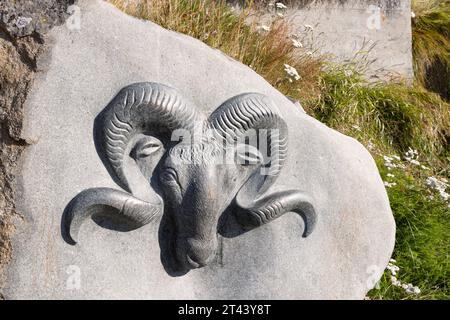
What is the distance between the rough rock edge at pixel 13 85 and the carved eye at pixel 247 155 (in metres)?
0.92

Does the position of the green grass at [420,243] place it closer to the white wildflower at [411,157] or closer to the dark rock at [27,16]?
the white wildflower at [411,157]

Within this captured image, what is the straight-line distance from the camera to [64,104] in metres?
2.64

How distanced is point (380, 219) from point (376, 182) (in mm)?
193

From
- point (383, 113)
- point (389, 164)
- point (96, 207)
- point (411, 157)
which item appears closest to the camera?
point (96, 207)

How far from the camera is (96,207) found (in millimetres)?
2637

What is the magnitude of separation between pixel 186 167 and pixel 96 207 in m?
0.42

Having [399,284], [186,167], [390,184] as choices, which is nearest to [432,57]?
[390,184]

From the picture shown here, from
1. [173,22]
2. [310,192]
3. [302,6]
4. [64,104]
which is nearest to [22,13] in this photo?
[64,104]

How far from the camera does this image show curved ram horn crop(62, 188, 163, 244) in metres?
2.62

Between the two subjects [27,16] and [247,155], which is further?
[247,155]

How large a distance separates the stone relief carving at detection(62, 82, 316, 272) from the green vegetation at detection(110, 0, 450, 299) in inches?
57.0

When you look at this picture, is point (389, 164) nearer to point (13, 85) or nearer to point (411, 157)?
point (411, 157)

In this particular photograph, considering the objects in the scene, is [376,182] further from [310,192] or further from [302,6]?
[302,6]

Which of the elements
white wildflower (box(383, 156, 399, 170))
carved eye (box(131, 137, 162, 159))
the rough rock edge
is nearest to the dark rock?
the rough rock edge
